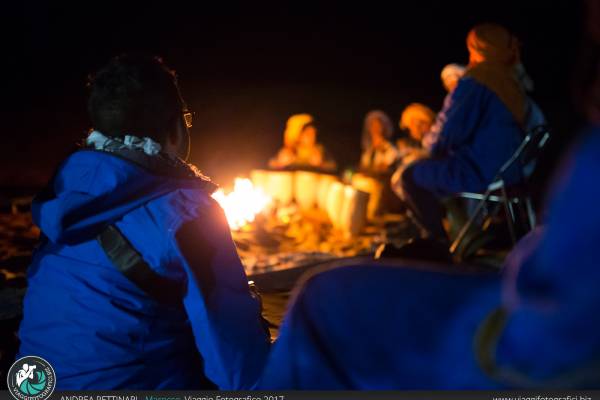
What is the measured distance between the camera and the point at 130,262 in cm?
160

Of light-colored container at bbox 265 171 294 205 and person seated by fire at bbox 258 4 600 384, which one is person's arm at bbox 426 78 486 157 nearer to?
person seated by fire at bbox 258 4 600 384

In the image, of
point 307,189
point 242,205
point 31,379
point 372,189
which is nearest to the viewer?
point 31,379

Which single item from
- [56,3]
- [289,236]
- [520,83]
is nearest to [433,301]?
[520,83]

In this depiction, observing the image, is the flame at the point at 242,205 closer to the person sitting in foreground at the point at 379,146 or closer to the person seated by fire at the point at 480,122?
the person seated by fire at the point at 480,122

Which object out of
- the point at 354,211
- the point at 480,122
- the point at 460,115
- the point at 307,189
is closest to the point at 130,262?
the point at 460,115

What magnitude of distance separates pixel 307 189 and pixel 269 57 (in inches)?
323

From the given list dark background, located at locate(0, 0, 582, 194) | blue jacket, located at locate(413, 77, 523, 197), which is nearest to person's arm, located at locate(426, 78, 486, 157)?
blue jacket, located at locate(413, 77, 523, 197)

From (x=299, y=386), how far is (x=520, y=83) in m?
4.07

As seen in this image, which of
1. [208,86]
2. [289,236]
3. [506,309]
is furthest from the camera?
[208,86]

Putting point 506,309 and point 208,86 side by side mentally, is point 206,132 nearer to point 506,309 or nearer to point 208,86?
point 208,86

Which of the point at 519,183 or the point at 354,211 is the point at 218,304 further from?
the point at 354,211

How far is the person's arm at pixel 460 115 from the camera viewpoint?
404cm

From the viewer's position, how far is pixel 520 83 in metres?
4.42

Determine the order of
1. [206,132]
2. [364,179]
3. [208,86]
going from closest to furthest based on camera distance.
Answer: [364,179] < [206,132] < [208,86]
